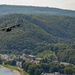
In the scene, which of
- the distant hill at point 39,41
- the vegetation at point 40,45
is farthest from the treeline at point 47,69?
the distant hill at point 39,41

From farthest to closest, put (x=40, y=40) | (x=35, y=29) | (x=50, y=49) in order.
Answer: (x=35, y=29)
(x=40, y=40)
(x=50, y=49)

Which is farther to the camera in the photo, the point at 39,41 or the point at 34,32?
the point at 34,32

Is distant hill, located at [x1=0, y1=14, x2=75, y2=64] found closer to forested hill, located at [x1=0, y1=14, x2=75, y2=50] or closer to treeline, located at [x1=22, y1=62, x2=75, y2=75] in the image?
forested hill, located at [x1=0, y1=14, x2=75, y2=50]

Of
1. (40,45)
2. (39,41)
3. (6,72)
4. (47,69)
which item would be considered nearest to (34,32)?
(39,41)

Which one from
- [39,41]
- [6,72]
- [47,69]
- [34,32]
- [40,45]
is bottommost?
[39,41]

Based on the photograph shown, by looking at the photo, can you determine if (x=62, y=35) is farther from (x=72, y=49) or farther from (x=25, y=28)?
(x=72, y=49)

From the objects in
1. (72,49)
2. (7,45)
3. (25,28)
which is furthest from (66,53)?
(25,28)

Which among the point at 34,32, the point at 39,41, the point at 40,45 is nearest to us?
the point at 40,45

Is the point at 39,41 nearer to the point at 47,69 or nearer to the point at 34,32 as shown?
the point at 34,32

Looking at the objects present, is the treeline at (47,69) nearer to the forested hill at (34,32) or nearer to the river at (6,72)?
the river at (6,72)

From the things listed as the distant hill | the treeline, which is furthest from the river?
the distant hill

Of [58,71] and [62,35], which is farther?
[62,35]
